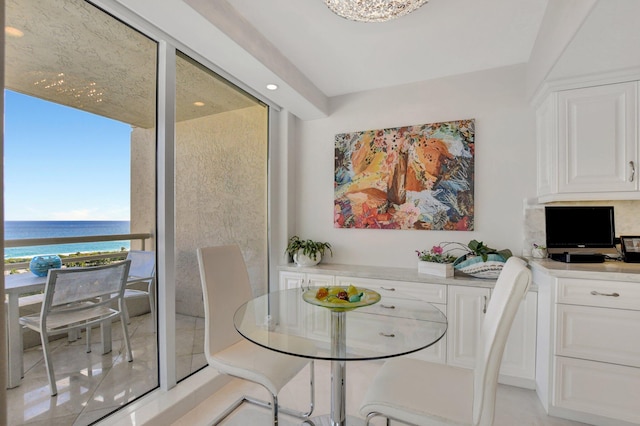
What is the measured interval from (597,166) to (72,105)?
10.7ft

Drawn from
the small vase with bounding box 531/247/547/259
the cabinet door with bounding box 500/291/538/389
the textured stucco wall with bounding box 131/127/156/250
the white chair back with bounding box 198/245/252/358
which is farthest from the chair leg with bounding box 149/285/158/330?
the small vase with bounding box 531/247/547/259

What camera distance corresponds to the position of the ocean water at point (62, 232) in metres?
1.38

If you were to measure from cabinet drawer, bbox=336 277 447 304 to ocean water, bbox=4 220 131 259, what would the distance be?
1.86 m

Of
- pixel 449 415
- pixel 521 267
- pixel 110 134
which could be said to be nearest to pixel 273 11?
pixel 110 134

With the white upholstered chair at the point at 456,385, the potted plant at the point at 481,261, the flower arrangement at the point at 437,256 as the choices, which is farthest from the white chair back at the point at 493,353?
the flower arrangement at the point at 437,256

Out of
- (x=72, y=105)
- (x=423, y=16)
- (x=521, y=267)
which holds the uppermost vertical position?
(x=423, y=16)

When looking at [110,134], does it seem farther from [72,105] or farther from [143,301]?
[143,301]

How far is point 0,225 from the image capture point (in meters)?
1.19

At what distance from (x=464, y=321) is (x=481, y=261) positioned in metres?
0.50

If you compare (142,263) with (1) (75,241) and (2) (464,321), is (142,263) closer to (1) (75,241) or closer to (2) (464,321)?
(1) (75,241)

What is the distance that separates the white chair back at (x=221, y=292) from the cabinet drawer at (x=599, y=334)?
2.10m

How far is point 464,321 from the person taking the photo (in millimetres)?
2463

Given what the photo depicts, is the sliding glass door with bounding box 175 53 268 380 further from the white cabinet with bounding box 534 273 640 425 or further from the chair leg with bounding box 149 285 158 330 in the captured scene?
the white cabinet with bounding box 534 273 640 425

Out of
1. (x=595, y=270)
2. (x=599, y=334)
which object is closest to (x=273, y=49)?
(x=595, y=270)
